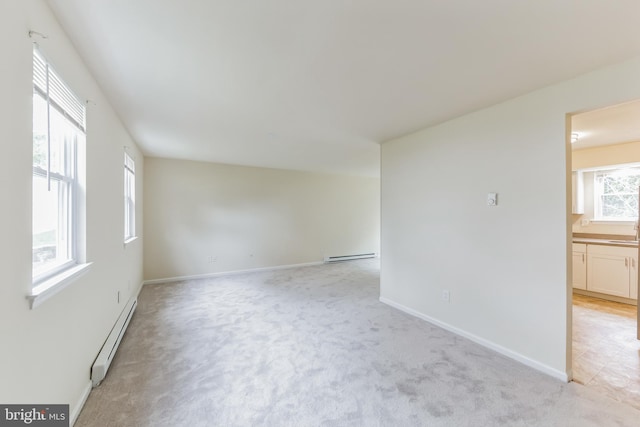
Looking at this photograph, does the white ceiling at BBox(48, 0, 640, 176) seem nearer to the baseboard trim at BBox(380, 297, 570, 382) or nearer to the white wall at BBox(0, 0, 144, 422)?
the white wall at BBox(0, 0, 144, 422)

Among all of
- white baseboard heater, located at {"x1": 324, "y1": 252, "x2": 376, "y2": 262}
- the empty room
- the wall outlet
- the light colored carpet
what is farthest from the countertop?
white baseboard heater, located at {"x1": 324, "y1": 252, "x2": 376, "y2": 262}

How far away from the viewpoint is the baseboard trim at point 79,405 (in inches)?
63.8

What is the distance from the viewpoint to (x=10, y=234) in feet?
3.57

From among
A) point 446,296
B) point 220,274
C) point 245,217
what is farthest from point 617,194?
point 220,274

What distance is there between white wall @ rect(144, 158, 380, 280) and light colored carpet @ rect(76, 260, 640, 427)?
1915 mm

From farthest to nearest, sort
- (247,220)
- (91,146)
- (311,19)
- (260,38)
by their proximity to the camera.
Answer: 1. (247,220)
2. (91,146)
3. (260,38)
4. (311,19)

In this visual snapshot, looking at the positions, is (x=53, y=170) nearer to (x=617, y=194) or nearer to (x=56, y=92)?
(x=56, y=92)

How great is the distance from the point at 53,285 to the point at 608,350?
170 inches

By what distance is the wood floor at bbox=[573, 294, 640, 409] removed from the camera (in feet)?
6.53

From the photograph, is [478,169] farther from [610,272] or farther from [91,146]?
[91,146]

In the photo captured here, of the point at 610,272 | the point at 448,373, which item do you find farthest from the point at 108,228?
the point at 610,272

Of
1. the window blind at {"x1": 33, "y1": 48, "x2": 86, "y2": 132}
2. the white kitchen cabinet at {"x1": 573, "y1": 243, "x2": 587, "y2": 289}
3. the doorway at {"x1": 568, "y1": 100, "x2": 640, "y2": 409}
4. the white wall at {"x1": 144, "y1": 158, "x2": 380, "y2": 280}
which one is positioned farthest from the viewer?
the white wall at {"x1": 144, "y1": 158, "x2": 380, "y2": 280}

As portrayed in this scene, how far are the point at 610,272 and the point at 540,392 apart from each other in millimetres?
3173

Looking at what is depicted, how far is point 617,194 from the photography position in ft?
13.8
